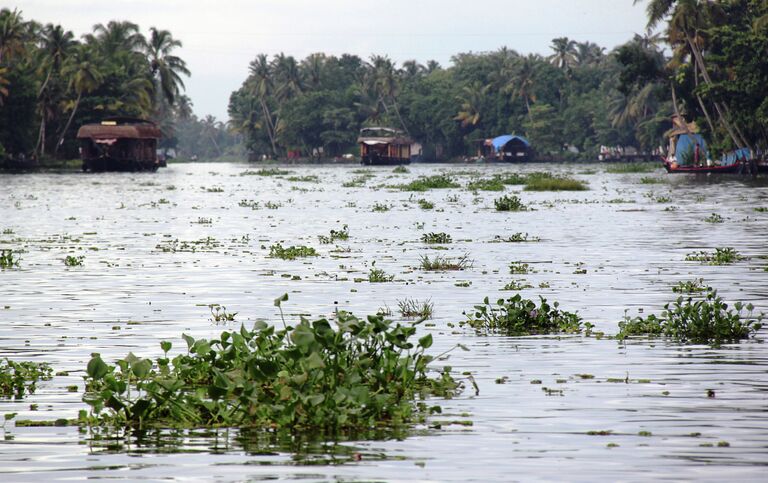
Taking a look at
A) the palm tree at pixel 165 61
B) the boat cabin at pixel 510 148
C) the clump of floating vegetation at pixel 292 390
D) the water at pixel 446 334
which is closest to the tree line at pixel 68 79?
the palm tree at pixel 165 61

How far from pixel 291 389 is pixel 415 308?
6.63 metres

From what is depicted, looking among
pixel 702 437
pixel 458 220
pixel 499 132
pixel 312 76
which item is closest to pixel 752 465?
pixel 702 437

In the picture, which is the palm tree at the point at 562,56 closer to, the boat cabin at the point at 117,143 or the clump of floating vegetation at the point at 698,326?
the boat cabin at the point at 117,143

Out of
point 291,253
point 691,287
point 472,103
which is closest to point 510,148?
point 472,103

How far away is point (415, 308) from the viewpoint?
15453 millimetres

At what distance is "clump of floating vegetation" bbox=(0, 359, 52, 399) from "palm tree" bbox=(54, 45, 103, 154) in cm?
10375

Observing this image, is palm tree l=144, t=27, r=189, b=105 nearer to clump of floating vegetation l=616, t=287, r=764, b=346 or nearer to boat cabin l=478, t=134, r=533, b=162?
boat cabin l=478, t=134, r=533, b=162

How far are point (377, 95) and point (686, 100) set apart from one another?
90.1 m

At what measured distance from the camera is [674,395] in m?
10.1

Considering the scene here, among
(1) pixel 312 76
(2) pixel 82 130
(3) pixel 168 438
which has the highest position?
(1) pixel 312 76

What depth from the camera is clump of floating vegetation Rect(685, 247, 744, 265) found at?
22.6m

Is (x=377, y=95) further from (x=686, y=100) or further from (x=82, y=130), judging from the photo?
(x=686, y=100)

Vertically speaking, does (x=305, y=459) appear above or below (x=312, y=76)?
below

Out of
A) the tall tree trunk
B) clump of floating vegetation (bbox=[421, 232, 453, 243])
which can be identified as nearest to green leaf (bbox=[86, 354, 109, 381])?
clump of floating vegetation (bbox=[421, 232, 453, 243])
